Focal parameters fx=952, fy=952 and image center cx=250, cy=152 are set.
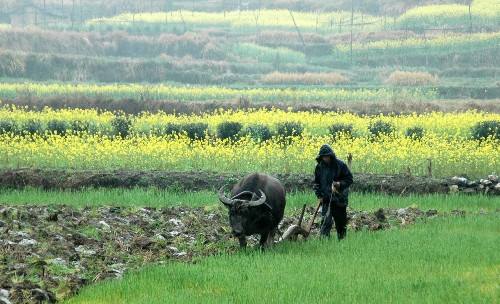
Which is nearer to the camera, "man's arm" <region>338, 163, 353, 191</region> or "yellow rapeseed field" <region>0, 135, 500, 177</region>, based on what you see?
"man's arm" <region>338, 163, 353, 191</region>

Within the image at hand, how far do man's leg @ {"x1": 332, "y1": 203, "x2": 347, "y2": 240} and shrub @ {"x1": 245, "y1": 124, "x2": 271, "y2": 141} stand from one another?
14.2 m

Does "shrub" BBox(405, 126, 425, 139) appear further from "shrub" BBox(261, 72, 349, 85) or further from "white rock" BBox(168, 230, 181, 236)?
"shrub" BBox(261, 72, 349, 85)

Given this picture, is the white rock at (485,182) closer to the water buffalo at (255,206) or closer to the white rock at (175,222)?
the white rock at (175,222)

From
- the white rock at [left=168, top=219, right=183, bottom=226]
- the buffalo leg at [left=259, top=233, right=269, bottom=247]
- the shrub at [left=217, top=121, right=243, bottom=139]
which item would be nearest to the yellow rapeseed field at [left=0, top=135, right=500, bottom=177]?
the shrub at [left=217, top=121, right=243, bottom=139]

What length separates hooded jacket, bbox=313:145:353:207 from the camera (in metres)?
13.8

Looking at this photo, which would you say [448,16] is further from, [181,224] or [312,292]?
[312,292]

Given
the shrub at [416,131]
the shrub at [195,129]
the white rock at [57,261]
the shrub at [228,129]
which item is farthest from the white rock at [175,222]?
the shrub at [416,131]

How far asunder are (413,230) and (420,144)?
1092 centimetres

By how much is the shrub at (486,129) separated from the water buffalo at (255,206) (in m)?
16.2

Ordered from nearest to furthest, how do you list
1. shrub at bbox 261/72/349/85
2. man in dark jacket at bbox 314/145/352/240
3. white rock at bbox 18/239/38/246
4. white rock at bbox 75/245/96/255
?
white rock at bbox 18/239/38/246
white rock at bbox 75/245/96/255
man in dark jacket at bbox 314/145/352/240
shrub at bbox 261/72/349/85

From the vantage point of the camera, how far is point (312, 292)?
33.3 feet

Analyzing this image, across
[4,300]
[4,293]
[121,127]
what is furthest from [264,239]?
[121,127]

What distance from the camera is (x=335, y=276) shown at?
36.2ft

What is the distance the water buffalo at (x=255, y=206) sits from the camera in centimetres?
1309
